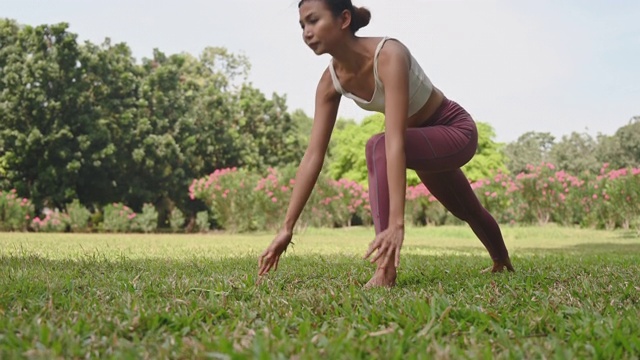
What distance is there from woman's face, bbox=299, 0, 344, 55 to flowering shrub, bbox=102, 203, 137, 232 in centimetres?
1919

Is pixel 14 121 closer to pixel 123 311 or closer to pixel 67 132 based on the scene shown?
pixel 67 132

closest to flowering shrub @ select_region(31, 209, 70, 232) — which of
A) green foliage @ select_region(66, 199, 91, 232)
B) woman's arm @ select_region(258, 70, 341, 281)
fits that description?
green foliage @ select_region(66, 199, 91, 232)

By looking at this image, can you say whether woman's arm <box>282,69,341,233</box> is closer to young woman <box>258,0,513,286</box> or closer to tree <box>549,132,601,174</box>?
young woman <box>258,0,513,286</box>

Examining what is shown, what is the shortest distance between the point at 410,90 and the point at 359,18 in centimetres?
48

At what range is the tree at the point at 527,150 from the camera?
58125 millimetres

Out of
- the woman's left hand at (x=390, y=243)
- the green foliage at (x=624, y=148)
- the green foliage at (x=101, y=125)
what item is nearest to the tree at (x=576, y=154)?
the green foliage at (x=624, y=148)

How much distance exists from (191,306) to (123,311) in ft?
0.89

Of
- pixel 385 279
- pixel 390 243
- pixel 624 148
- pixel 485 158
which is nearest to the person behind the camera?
pixel 390 243

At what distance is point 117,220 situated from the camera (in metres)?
21.5

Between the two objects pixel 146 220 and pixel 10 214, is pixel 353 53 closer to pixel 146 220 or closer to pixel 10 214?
pixel 10 214

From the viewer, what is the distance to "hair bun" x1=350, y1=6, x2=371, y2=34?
3562 millimetres

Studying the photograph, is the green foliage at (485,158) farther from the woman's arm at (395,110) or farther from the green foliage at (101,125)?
the woman's arm at (395,110)

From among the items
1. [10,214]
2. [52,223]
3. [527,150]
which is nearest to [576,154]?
[527,150]

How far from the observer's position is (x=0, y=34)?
25.7 metres
